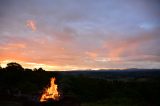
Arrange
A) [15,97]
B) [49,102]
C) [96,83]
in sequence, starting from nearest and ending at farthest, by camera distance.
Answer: [49,102]
[15,97]
[96,83]

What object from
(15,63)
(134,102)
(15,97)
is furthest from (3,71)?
(134,102)

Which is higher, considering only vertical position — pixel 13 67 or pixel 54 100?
pixel 13 67

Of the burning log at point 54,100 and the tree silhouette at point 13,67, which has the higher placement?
the tree silhouette at point 13,67

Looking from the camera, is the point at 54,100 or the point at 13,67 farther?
the point at 13,67

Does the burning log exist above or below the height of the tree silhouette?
below

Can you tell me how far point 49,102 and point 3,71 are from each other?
69.5 ft

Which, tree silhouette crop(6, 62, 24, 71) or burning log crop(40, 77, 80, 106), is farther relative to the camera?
tree silhouette crop(6, 62, 24, 71)

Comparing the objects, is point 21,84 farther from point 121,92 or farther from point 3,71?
point 121,92

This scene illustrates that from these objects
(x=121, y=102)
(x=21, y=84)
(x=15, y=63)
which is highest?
(x=15, y=63)

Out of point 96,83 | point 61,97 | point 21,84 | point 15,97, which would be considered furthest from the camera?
point 96,83

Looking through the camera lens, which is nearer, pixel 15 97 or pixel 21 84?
pixel 15 97

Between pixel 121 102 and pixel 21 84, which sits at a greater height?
pixel 21 84

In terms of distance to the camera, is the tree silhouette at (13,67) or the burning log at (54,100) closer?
the burning log at (54,100)

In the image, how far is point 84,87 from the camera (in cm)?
3469
